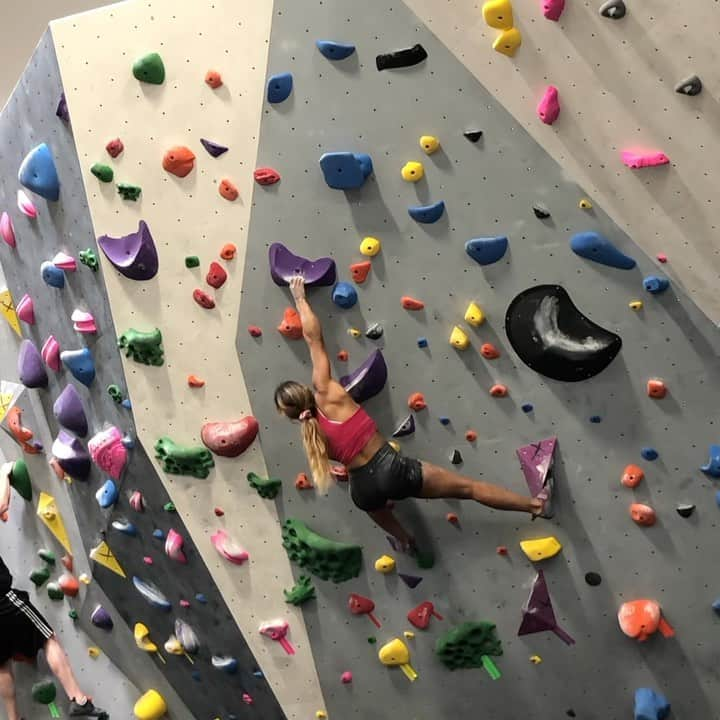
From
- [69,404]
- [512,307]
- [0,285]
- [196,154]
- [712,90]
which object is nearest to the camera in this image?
[712,90]

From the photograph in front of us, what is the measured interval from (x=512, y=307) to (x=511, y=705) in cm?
117

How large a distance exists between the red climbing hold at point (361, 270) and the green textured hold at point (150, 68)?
0.78 m

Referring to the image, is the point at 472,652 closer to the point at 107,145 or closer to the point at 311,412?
the point at 311,412

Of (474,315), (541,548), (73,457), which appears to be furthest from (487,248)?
(73,457)

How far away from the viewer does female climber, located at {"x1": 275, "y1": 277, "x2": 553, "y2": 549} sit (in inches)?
92.0

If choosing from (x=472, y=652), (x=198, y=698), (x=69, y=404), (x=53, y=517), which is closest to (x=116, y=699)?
(x=198, y=698)

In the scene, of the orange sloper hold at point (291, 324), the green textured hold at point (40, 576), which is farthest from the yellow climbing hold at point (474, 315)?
the green textured hold at point (40, 576)

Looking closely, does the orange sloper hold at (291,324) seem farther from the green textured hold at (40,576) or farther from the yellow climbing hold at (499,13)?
the green textured hold at (40,576)

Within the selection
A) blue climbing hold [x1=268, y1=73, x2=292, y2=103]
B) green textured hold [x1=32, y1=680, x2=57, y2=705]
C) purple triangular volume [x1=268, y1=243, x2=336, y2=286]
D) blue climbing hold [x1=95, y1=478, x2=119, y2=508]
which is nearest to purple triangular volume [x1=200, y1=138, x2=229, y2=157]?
blue climbing hold [x1=268, y1=73, x2=292, y2=103]

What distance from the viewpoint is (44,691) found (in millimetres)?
3324

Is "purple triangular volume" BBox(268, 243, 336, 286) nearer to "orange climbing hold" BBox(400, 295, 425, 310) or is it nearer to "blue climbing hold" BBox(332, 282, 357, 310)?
"blue climbing hold" BBox(332, 282, 357, 310)

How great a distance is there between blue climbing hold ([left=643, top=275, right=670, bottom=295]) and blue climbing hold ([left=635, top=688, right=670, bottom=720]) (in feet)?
3.58

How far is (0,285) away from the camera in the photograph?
318 centimetres

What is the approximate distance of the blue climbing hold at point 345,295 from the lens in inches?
95.0
